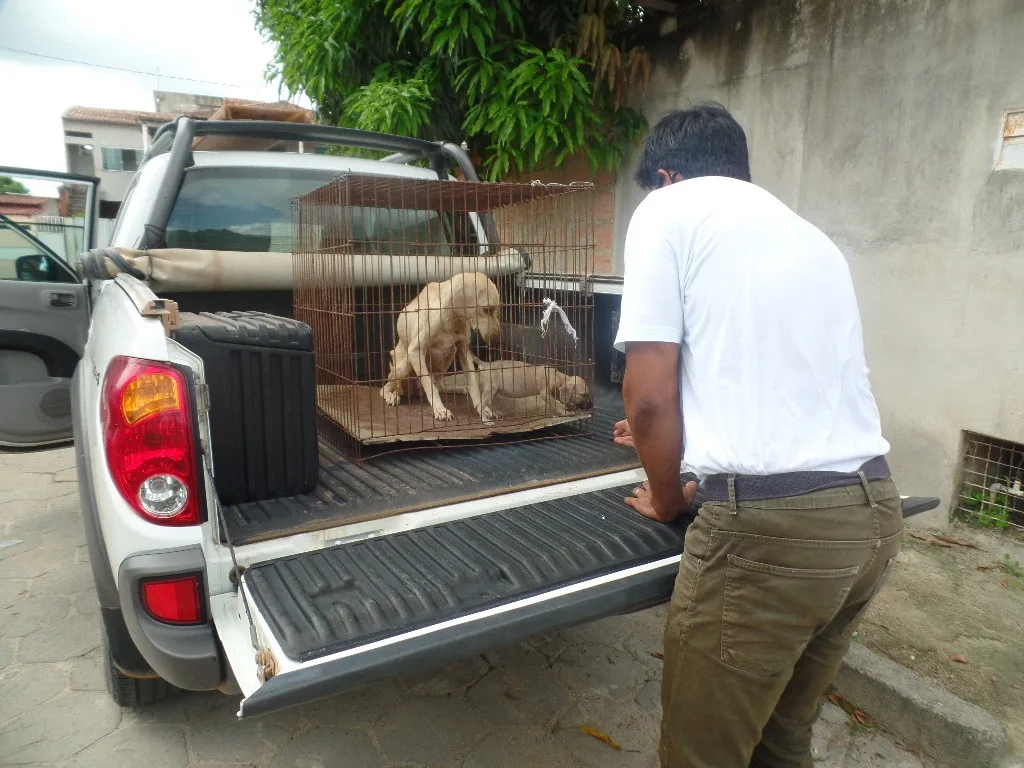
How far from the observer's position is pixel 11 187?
5039 mm

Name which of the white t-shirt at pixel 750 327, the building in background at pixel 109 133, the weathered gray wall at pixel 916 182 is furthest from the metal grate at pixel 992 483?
the building in background at pixel 109 133

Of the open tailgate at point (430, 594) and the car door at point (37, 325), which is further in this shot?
the car door at point (37, 325)

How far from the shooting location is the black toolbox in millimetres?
2186

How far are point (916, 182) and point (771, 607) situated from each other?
3423 mm

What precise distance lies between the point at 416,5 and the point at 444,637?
539 cm

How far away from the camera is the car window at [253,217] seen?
3.41 m

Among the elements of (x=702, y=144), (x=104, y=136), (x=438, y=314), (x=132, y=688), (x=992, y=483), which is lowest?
(x=132, y=688)

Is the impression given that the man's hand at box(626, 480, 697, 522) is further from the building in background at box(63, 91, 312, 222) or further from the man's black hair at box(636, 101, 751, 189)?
the building in background at box(63, 91, 312, 222)

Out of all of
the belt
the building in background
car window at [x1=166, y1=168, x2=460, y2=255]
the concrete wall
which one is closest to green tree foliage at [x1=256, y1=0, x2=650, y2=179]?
car window at [x1=166, y1=168, x2=460, y2=255]

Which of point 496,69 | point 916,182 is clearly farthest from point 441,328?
point 496,69

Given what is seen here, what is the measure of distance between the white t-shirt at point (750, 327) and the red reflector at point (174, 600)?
1.30 m

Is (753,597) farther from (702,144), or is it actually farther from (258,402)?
(258,402)

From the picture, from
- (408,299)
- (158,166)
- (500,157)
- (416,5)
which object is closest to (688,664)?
(408,299)

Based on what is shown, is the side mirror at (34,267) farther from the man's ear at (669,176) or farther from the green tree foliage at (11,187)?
the man's ear at (669,176)
